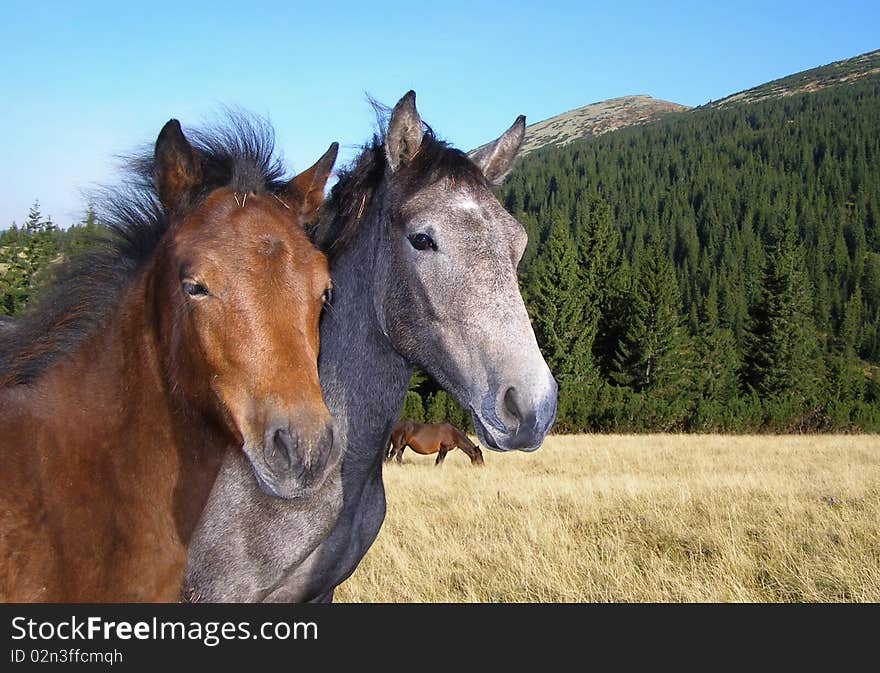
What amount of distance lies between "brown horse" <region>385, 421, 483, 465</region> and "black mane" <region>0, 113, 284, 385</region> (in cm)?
1721

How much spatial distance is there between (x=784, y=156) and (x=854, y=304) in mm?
71315

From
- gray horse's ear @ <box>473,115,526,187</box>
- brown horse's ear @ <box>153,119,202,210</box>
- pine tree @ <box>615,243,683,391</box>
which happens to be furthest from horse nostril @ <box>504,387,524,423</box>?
pine tree @ <box>615,243,683,391</box>

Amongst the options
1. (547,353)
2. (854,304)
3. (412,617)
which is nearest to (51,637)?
(412,617)

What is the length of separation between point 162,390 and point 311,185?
4.53 feet

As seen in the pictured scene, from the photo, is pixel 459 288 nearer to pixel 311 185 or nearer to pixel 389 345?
pixel 389 345

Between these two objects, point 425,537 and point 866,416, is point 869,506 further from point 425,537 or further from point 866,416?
point 866,416

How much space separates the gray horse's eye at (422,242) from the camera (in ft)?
10.9

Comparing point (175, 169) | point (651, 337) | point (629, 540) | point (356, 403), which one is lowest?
point (651, 337)

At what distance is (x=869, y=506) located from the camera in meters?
9.95

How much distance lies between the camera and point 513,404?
2895 millimetres

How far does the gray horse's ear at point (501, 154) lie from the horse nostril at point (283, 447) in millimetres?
2113

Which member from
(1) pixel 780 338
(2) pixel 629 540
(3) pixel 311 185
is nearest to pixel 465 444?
(2) pixel 629 540

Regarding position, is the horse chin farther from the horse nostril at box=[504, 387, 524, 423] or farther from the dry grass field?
the dry grass field

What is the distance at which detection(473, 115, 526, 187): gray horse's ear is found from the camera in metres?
4.00
